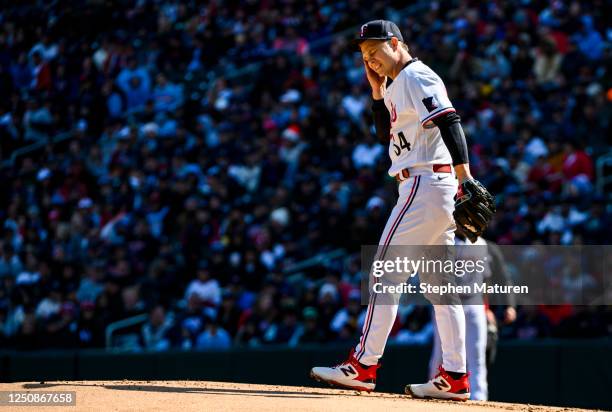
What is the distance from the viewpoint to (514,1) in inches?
591

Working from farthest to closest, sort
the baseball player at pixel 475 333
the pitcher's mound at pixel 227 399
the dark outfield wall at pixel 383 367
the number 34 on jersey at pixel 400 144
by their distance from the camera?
the dark outfield wall at pixel 383 367 < the baseball player at pixel 475 333 < the number 34 on jersey at pixel 400 144 < the pitcher's mound at pixel 227 399

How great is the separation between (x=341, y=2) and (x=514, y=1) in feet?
9.39

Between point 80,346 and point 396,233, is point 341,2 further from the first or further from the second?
point 396,233

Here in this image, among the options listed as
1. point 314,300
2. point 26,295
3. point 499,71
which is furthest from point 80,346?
point 499,71

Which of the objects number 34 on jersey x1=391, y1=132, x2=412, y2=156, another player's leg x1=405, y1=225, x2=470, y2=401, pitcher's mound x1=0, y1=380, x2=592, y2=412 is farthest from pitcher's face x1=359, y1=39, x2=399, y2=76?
pitcher's mound x1=0, y1=380, x2=592, y2=412

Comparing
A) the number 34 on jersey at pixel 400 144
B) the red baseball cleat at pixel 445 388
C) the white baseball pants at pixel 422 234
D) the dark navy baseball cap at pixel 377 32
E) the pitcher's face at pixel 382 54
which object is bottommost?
the red baseball cleat at pixel 445 388

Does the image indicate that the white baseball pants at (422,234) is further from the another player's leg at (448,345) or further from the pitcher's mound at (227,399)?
the pitcher's mound at (227,399)

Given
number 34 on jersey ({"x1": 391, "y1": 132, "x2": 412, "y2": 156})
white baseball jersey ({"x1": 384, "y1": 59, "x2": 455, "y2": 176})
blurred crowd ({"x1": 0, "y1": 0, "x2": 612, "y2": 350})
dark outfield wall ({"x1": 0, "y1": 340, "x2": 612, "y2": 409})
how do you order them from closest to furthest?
white baseball jersey ({"x1": 384, "y1": 59, "x2": 455, "y2": 176})
number 34 on jersey ({"x1": 391, "y1": 132, "x2": 412, "y2": 156})
dark outfield wall ({"x1": 0, "y1": 340, "x2": 612, "y2": 409})
blurred crowd ({"x1": 0, "y1": 0, "x2": 612, "y2": 350})

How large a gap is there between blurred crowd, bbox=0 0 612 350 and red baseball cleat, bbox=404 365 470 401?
4.48 metres

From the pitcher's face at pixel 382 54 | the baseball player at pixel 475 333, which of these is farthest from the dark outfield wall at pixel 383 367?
the pitcher's face at pixel 382 54

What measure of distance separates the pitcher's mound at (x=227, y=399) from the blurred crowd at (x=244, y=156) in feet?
14.5

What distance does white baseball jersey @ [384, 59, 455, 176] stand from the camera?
5.62m

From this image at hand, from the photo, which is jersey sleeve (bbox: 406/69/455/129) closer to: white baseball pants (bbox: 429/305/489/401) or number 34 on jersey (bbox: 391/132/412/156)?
number 34 on jersey (bbox: 391/132/412/156)

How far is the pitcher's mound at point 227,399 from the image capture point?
5.21 m
